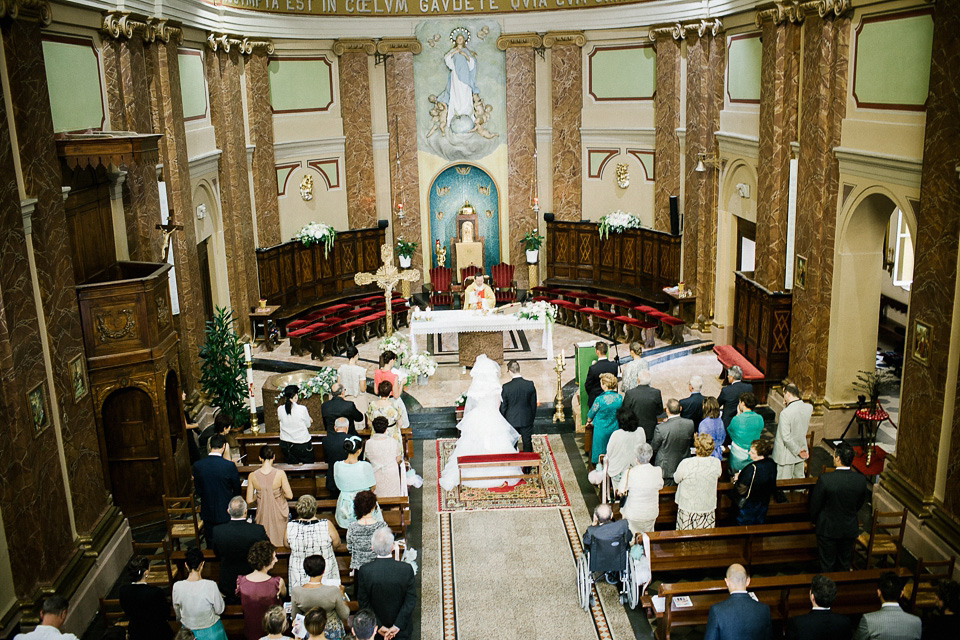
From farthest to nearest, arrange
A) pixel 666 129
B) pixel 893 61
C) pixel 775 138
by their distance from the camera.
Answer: pixel 666 129
pixel 775 138
pixel 893 61

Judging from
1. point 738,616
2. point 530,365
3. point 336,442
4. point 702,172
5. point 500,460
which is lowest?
point 530,365

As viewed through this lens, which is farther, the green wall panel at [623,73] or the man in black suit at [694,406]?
the green wall panel at [623,73]

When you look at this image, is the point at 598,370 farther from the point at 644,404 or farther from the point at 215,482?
the point at 215,482

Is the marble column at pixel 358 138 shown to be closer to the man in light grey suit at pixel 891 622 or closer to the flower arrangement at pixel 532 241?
the flower arrangement at pixel 532 241

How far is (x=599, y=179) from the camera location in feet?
68.7

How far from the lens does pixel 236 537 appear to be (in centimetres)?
773

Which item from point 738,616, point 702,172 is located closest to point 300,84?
point 702,172

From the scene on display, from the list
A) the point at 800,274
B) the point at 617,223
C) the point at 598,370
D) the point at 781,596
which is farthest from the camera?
the point at 617,223

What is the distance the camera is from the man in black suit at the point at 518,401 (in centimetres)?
1169

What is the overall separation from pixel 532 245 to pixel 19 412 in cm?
1440

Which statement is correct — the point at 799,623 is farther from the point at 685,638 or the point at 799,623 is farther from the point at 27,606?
the point at 27,606

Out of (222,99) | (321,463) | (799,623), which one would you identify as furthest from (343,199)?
(799,623)

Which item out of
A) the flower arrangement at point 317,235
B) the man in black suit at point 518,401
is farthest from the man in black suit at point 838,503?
the flower arrangement at point 317,235

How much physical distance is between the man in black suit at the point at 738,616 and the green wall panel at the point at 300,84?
615 inches
